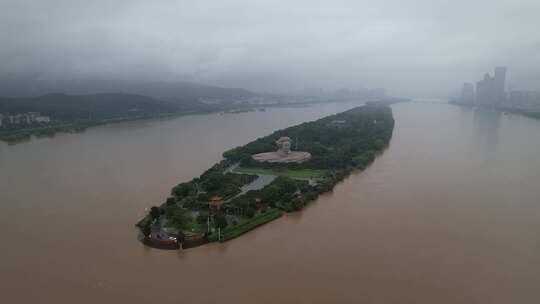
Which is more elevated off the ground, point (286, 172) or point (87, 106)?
point (87, 106)

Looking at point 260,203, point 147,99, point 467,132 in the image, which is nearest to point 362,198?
point 260,203

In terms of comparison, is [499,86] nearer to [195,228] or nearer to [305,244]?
[305,244]

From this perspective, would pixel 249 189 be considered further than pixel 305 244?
Yes

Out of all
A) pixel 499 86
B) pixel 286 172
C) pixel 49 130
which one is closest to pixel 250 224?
pixel 286 172

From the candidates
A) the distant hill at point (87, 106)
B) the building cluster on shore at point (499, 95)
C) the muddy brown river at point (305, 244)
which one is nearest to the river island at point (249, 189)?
the muddy brown river at point (305, 244)

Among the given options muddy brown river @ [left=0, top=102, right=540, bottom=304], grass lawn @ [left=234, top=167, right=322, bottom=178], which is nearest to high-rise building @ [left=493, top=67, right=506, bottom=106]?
muddy brown river @ [left=0, top=102, right=540, bottom=304]

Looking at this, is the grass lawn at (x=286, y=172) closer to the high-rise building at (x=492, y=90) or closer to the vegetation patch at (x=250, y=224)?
the vegetation patch at (x=250, y=224)

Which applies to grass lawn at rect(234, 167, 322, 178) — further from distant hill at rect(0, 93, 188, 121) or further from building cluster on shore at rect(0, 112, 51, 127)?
distant hill at rect(0, 93, 188, 121)
